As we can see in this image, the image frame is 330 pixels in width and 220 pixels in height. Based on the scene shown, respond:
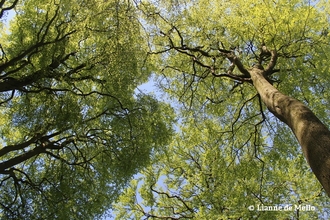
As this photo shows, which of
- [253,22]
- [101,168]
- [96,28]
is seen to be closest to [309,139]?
[253,22]

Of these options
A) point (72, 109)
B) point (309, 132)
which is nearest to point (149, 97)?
point (72, 109)

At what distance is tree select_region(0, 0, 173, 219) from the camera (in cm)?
689

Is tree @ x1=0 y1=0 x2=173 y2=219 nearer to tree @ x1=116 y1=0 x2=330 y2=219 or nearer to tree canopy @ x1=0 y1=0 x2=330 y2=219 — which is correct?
tree canopy @ x1=0 y1=0 x2=330 y2=219

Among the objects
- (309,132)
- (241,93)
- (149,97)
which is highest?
(149,97)

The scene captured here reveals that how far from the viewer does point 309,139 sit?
10.1 ft

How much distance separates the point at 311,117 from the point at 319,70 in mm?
4476

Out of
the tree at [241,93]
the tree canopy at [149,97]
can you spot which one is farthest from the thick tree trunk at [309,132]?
the tree canopy at [149,97]

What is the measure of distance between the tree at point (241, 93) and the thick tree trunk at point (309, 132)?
109cm

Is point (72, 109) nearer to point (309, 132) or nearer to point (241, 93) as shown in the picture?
point (241, 93)

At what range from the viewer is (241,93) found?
27.3 feet

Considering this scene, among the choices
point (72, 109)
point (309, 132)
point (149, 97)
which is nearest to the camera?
point (309, 132)

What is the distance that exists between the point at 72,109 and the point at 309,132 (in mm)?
6272

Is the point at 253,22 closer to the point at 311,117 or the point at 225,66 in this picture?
the point at 225,66

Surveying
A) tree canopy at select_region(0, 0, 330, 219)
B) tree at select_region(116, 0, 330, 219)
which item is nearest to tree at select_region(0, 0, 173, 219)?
tree canopy at select_region(0, 0, 330, 219)
